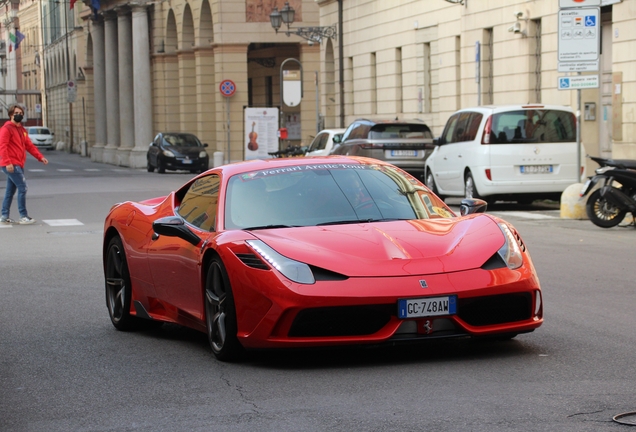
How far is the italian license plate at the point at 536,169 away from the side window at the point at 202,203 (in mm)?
12711

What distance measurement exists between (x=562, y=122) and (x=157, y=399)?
15619mm

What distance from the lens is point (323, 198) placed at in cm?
786

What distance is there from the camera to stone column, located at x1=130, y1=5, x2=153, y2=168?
58875 millimetres

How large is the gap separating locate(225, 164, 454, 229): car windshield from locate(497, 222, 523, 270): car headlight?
0.67 metres

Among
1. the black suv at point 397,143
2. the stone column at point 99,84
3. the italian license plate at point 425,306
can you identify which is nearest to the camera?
the italian license plate at point 425,306

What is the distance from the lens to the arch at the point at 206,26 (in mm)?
54812

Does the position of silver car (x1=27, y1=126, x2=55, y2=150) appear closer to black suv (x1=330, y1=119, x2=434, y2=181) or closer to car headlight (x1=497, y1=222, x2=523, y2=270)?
black suv (x1=330, y1=119, x2=434, y2=181)

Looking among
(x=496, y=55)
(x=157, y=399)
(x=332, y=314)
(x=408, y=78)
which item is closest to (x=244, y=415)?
(x=157, y=399)

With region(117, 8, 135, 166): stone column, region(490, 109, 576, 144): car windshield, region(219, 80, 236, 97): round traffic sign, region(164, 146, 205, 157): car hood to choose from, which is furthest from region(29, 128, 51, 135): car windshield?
region(490, 109, 576, 144): car windshield

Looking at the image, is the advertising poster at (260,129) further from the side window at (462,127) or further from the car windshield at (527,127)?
the car windshield at (527,127)

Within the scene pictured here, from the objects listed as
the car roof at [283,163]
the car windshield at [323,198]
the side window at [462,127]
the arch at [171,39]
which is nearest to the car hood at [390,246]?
the car windshield at [323,198]

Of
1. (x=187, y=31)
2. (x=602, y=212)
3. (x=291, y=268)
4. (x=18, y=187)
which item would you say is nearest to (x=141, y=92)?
(x=187, y=31)

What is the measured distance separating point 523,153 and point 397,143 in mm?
6125

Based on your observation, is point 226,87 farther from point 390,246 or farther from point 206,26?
point 390,246
